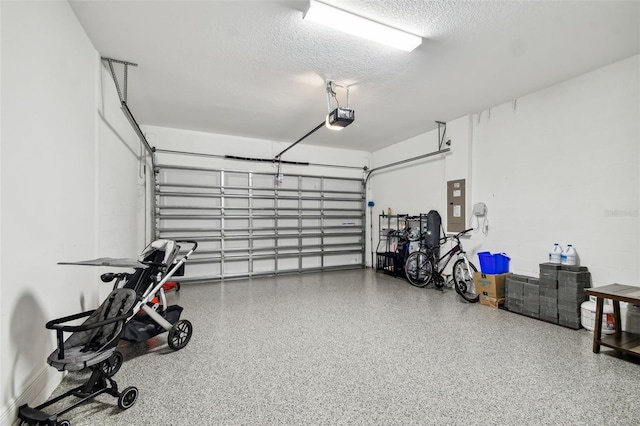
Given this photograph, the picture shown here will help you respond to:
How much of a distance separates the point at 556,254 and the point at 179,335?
4.47 metres

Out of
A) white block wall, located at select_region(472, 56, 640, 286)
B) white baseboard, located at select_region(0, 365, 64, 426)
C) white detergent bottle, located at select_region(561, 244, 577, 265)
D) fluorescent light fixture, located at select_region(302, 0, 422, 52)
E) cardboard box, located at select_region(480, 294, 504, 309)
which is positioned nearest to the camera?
white baseboard, located at select_region(0, 365, 64, 426)

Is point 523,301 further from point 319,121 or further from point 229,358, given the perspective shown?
point 319,121

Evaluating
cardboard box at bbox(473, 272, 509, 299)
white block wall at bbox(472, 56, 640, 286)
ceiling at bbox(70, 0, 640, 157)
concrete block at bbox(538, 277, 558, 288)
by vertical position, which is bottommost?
cardboard box at bbox(473, 272, 509, 299)

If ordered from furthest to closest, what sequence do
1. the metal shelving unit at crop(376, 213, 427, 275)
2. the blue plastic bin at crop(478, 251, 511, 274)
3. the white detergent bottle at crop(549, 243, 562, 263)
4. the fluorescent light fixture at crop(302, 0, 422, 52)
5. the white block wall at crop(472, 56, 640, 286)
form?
the metal shelving unit at crop(376, 213, 427, 275), the blue plastic bin at crop(478, 251, 511, 274), the white detergent bottle at crop(549, 243, 562, 263), the white block wall at crop(472, 56, 640, 286), the fluorescent light fixture at crop(302, 0, 422, 52)

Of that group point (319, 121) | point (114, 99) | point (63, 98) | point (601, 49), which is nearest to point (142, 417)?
point (63, 98)

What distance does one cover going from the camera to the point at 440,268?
548 cm

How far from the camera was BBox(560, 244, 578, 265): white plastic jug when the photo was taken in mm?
3477

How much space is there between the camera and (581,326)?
3.22 metres

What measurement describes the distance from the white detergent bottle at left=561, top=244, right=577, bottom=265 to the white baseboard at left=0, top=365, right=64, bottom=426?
16.9 ft

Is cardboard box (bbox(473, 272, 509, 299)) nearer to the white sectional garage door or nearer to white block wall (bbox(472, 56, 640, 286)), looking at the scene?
white block wall (bbox(472, 56, 640, 286))

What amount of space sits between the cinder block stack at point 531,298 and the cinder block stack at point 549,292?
5cm

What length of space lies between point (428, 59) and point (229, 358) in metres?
3.61

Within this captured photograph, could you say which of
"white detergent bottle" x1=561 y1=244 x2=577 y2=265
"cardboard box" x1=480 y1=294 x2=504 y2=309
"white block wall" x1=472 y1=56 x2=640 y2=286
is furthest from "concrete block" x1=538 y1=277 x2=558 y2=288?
"cardboard box" x1=480 y1=294 x2=504 y2=309

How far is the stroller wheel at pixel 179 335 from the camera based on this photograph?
268cm
